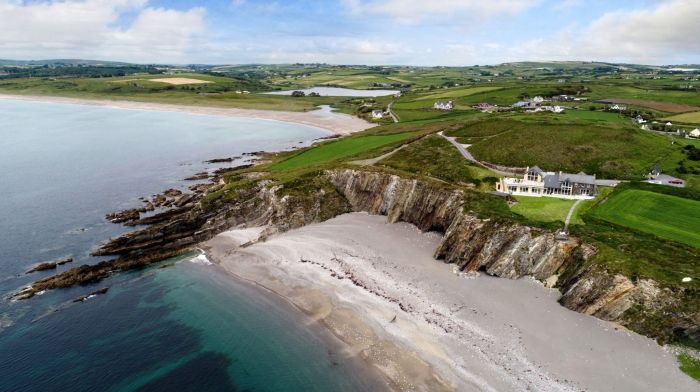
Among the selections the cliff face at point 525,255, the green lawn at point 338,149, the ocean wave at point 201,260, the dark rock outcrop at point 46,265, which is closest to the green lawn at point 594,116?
the green lawn at point 338,149

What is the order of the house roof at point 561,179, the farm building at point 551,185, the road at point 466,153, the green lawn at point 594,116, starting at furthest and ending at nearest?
the green lawn at point 594,116 < the road at point 466,153 < the house roof at point 561,179 < the farm building at point 551,185

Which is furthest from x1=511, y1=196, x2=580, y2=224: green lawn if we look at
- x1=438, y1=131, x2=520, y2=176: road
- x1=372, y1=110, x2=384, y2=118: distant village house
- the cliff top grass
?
x1=372, y1=110, x2=384, y2=118: distant village house

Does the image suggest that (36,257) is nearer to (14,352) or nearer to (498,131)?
(14,352)

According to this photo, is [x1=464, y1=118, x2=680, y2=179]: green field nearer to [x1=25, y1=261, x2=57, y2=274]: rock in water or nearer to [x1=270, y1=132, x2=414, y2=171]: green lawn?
[x1=270, y1=132, x2=414, y2=171]: green lawn

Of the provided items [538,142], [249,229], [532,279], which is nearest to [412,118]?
[538,142]

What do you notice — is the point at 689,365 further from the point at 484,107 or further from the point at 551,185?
the point at 484,107

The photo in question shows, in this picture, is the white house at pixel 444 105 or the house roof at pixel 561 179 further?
the white house at pixel 444 105

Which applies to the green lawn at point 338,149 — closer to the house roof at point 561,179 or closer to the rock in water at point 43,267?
the house roof at point 561,179
